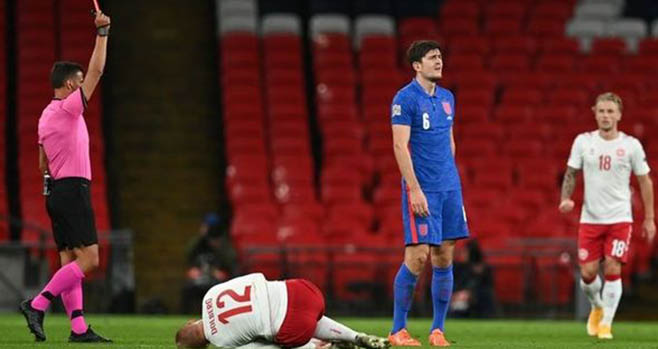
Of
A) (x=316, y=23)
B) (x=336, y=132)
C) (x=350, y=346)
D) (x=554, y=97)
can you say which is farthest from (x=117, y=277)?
(x=350, y=346)

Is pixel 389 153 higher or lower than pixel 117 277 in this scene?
higher

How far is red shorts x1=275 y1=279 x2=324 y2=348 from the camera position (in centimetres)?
928

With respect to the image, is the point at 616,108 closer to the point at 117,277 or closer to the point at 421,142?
the point at 421,142

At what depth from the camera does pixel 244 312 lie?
9.24 m

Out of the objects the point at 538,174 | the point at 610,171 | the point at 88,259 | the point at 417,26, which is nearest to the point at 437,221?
the point at 610,171

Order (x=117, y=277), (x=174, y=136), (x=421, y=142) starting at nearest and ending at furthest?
(x=421, y=142), (x=117, y=277), (x=174, y=136)

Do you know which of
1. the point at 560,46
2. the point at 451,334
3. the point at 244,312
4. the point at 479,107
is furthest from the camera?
the point at 560,46

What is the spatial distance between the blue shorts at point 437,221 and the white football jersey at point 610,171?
2119 mm

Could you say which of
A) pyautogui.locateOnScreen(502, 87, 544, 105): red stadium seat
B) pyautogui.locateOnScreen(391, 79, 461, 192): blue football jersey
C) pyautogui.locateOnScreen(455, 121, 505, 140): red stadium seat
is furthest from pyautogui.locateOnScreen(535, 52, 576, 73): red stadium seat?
pyautogui.locateOnScreen(391, 79, 461, 192): blue football jersey

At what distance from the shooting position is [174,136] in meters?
22.9

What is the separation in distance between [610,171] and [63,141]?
15.7 ft

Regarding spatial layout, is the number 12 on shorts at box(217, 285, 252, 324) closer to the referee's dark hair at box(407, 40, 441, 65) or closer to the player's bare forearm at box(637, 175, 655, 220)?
the referee's dark hair at box(407, 40, 441, 65)

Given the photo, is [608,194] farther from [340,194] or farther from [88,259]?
[340,194]

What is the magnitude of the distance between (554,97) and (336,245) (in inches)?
201
